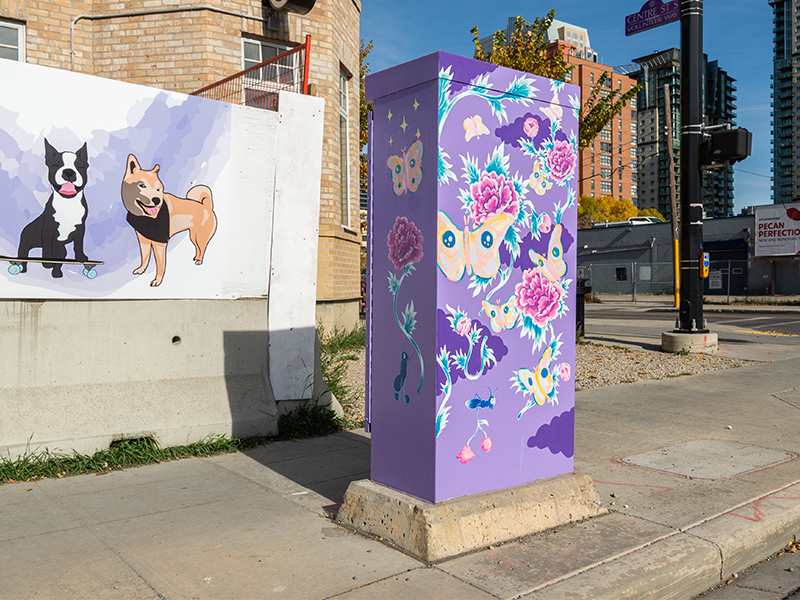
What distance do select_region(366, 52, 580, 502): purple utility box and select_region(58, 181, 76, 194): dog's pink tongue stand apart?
2.70 meters

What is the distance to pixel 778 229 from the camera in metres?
38.8

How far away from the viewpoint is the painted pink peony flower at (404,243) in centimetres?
382

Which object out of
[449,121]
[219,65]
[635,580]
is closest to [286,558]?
[635,580]

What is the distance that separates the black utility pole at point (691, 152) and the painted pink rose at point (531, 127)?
956 centimetres

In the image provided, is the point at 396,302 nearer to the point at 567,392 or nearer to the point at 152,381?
the point at 567,392

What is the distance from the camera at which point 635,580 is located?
10.9ft

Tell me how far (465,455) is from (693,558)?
1.31 m

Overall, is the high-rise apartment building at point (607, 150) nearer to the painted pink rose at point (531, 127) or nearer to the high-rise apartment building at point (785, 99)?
the high-rise apartment building at point (785, 99)

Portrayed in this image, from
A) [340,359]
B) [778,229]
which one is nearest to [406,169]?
[340,359]

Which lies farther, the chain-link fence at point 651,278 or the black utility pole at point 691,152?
the chain-link fence at point 651,278

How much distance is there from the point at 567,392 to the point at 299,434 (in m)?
2.92

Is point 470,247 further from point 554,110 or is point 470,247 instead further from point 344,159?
point 344,159

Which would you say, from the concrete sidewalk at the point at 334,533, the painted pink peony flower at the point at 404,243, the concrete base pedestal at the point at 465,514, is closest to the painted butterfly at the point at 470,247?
the painted pink peony flower at the point at 404,243

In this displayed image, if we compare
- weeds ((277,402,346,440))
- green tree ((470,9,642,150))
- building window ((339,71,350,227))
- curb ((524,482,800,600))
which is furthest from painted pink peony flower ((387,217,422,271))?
green tree ((470,9,642,150))
